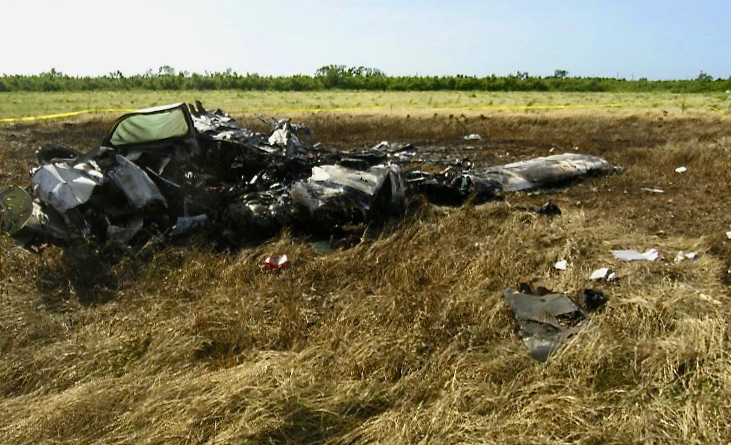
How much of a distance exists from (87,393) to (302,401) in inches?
48.5

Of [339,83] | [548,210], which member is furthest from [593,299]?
[339,83]

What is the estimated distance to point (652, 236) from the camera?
5.42 m

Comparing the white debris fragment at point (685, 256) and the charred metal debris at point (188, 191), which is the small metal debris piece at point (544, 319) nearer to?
the white debris fragment at point (685, 256)

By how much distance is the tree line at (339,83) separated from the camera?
1528 inches

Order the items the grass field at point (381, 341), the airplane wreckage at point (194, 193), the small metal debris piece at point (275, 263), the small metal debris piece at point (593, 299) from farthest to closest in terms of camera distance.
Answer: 1. the airplane wreckage at point (194, 193)
2. the small metal debris piece at point (275, 263)
3. the small metal debris piece at point (593, 299)
4. the grass field at point (381, 341)

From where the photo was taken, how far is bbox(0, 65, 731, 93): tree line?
38.8m

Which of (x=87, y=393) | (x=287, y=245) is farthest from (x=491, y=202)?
(x=87, y=393)

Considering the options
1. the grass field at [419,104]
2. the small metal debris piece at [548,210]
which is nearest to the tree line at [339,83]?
the grass field at [419,104]

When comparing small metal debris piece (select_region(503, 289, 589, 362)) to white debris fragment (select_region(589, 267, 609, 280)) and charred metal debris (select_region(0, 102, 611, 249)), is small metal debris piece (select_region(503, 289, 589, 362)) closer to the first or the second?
white debris fragment (select_region(589, 267, 609, 280))

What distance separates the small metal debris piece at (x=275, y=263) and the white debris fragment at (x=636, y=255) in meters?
2.98

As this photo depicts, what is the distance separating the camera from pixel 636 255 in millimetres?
4812

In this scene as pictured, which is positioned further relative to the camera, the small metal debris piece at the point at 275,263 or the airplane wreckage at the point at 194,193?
the airplane wreckage at the point at 194,193

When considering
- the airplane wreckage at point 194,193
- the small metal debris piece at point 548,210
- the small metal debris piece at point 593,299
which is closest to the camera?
the small metal debris piece at point 593,299

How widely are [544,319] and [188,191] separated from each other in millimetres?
4163
